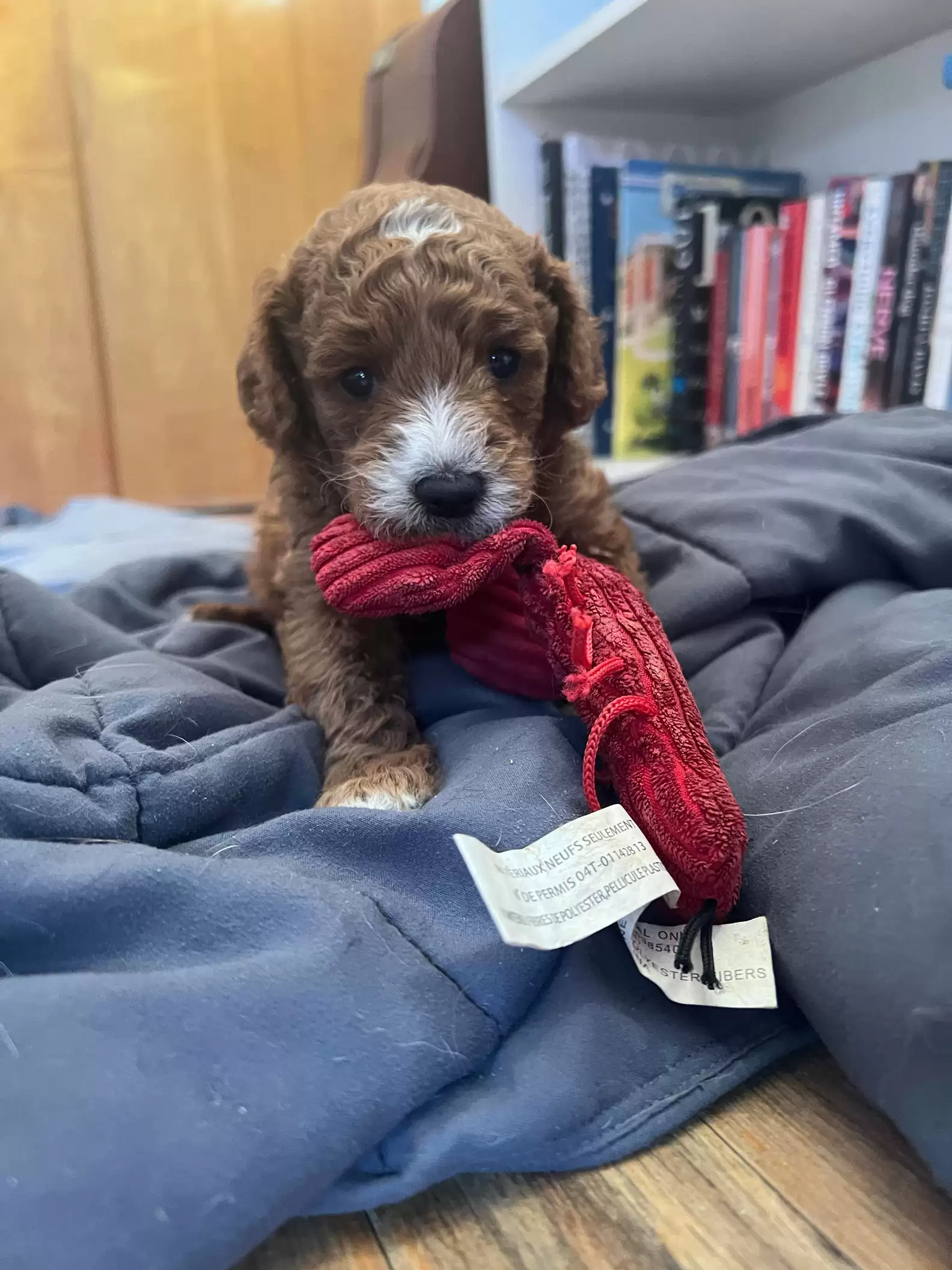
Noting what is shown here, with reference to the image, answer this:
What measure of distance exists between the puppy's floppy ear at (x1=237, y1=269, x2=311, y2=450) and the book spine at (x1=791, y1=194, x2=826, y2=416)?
126 cm

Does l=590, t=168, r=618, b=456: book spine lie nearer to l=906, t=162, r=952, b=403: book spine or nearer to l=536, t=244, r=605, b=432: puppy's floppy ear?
l=906, t=162, r=952, b=403: book spine

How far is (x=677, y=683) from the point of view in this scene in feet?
2.91

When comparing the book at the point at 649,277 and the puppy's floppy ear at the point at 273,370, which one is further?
the book at the point at 649,277

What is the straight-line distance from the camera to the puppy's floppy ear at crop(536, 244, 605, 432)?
1.28 m

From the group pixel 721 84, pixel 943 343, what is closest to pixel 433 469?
pixel 943 343

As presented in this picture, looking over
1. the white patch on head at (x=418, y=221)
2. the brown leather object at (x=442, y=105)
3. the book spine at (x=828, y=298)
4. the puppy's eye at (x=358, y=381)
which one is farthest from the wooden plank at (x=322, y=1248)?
Result: the brown leather object at (x=442, y=105)

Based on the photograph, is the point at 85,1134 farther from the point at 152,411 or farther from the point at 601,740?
the point at 152,411

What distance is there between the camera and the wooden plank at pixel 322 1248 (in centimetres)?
62

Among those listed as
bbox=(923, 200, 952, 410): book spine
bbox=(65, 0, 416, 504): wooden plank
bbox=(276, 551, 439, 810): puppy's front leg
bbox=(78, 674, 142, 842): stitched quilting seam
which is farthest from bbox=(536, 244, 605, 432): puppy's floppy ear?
bbox=(65, 0, 416, 504): wooden plank

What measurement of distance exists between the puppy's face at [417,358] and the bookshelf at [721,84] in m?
0.93

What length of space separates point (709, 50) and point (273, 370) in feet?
4.64

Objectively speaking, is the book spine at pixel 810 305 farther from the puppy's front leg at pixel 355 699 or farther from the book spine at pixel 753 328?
the puppy's front leg at pixel 355 699

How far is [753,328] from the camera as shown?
217 cm

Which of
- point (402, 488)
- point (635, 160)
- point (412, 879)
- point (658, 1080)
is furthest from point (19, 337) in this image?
point (658, 1080)
